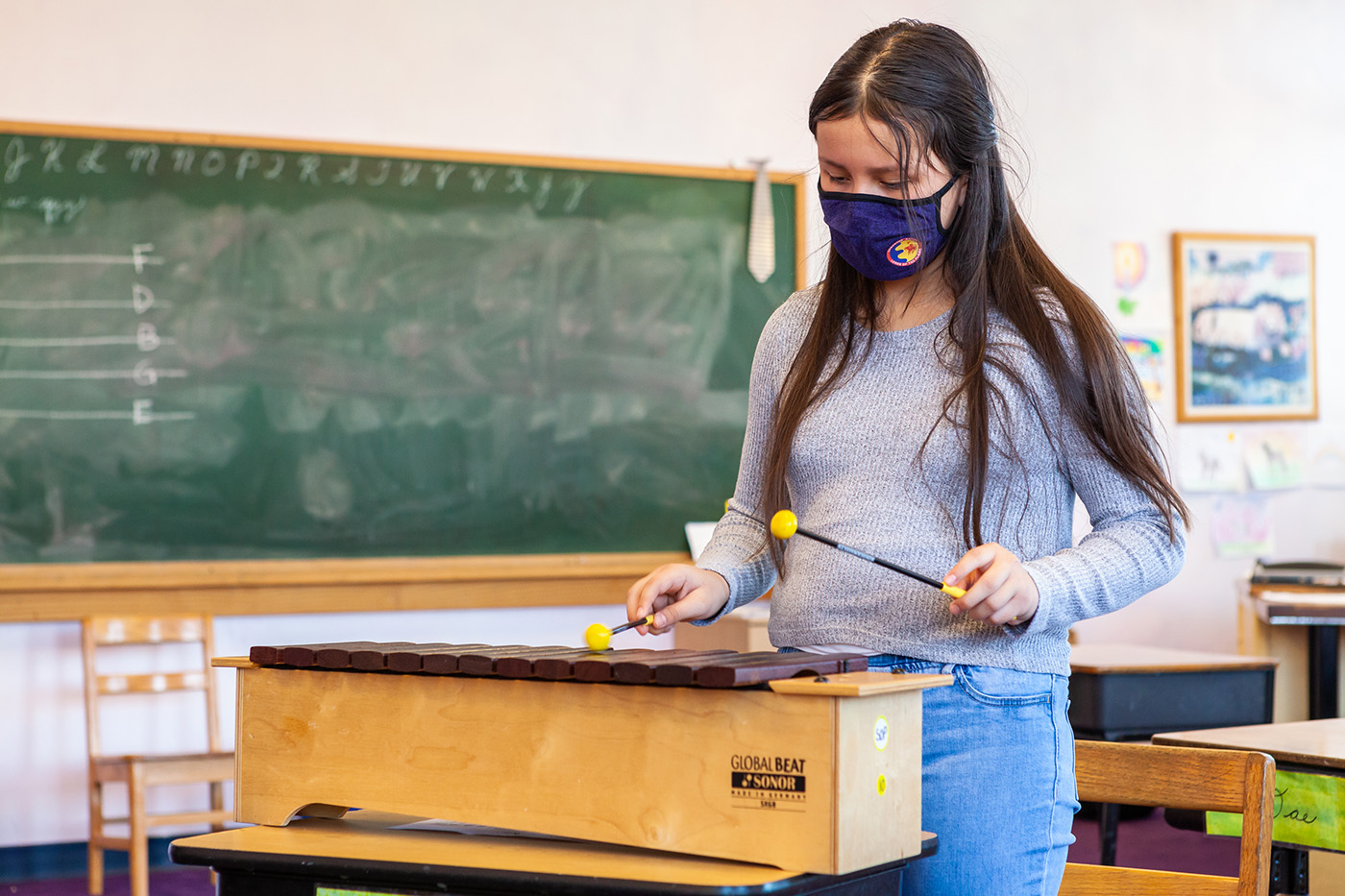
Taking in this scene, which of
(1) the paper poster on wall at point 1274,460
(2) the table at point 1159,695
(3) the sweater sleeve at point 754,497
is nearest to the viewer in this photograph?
(3) the sweater sleeve at point 754,497

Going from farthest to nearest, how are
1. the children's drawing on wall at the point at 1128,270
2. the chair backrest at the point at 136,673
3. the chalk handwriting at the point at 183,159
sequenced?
1. the children's drawing on wall at the point at 1128,270
2. the chalk handwriting at the point at 183,159
3. the chair backrest at the point at 136,673

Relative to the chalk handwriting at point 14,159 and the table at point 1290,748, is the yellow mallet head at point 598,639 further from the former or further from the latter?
the chalk handwriting at point 14,159

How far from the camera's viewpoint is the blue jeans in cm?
121

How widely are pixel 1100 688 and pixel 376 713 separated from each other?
263cm

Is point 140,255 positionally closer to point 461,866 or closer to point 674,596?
point 674,596

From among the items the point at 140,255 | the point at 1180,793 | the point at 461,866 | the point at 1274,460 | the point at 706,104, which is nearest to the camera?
the point at 461,866

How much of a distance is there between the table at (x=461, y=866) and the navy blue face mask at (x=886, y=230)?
0.55 meters

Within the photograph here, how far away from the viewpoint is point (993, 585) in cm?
115

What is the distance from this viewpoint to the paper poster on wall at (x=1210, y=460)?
5.36 m

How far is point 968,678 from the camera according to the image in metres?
1.23

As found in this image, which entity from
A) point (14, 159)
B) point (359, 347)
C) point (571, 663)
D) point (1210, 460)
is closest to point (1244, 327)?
point (1210, 460)

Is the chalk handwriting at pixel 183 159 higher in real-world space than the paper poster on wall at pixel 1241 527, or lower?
higher

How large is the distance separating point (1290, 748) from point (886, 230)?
122 cm

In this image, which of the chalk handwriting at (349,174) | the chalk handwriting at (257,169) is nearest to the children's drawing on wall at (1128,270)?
the chalk handwriting at (257,169)
